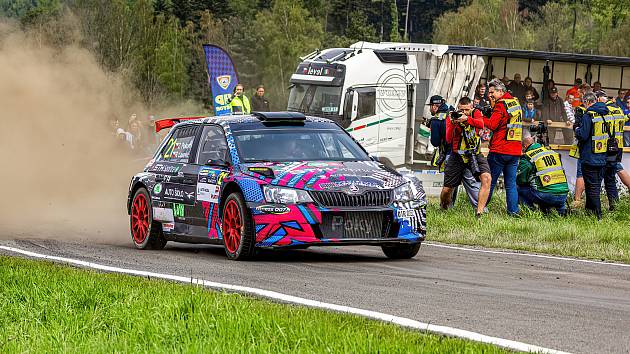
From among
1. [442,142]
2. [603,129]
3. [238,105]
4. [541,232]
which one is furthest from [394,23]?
[541,232]

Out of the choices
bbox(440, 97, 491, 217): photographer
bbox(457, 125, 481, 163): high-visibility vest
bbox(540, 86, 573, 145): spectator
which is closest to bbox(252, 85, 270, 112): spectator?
bbox(540, 86, 573, 145): spectator

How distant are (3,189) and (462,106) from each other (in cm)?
860

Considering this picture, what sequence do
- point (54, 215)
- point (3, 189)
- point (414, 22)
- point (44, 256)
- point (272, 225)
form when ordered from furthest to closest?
point (414, 22) < point (3, 189) < point (54, 215) < point (44, 256) < point (272, 225)

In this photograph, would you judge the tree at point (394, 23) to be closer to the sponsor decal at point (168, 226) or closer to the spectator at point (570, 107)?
the spectator at point (570, 107)

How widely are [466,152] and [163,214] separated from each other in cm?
594

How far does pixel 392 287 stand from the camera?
32.8 ft

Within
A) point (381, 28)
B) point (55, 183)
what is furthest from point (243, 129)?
point (381, 28)

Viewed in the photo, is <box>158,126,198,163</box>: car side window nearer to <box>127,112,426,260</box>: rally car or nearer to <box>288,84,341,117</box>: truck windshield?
<box>127,112,426,260</box>: rally car

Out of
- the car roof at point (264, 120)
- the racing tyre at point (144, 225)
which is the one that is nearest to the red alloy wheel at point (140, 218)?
the racing tyre at point (144, 225)

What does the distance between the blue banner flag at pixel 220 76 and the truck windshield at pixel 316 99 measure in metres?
2.35

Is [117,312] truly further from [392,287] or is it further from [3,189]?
[3,189]

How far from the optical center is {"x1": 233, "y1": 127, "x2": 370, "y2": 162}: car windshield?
520 inches

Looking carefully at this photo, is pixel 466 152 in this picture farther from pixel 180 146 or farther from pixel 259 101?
pixel 259 101

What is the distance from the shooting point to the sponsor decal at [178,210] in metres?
13.9
